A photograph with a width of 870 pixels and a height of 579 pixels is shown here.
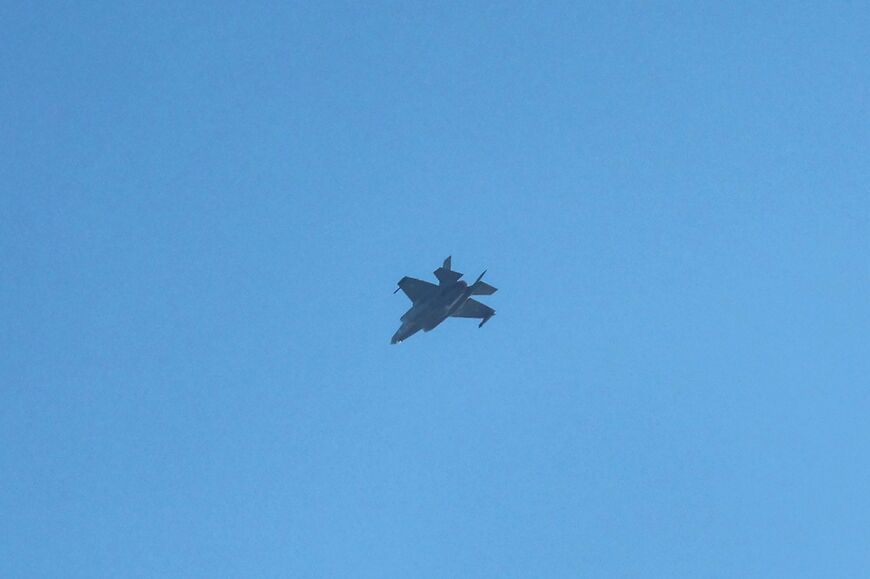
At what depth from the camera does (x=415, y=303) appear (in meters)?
96.6

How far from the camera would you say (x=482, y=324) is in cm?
10094

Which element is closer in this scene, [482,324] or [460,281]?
[460,281]

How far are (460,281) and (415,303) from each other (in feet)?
15.1

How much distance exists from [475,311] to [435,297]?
678 centimetres

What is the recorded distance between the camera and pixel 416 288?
9631 centimetres

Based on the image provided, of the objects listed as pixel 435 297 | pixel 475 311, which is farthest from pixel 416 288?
pixel 475 311

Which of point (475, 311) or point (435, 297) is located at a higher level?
point (475, 311)

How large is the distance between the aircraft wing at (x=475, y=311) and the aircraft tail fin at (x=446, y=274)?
560 cm

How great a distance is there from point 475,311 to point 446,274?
24.6ft

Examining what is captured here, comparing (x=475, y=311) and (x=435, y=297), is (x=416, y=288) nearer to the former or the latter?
(x=435, y=297)

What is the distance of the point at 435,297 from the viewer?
311 feet

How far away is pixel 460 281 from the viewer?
9419 centimetres

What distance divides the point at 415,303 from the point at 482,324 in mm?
7179

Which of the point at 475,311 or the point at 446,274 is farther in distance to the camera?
the point at 475,311
